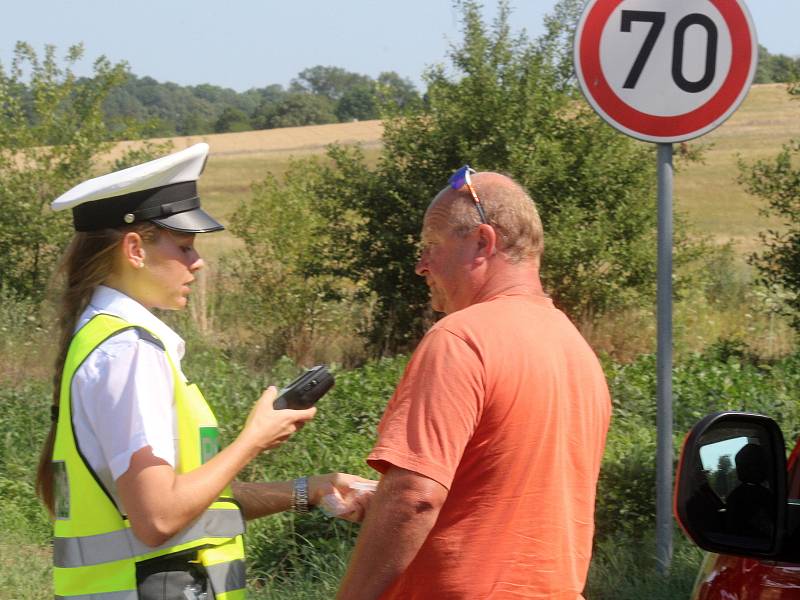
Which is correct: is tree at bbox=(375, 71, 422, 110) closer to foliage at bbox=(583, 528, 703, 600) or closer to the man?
foliage at bbox=(583, 528, 703, 600)

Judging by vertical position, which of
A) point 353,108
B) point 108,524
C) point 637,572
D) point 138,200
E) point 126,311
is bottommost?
point 637,572

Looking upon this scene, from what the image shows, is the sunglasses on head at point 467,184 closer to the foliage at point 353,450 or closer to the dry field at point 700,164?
A: the foliage at point 353,450

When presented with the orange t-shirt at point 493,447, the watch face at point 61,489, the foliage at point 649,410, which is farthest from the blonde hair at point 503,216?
the foliage at point 649,410

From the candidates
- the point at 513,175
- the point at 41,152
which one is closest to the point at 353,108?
the point at 41,152

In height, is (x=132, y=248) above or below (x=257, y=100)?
below

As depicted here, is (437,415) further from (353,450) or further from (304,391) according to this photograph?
(353,450)

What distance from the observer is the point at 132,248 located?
8.32ft

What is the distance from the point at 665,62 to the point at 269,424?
101 inches

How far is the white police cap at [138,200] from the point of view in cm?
253

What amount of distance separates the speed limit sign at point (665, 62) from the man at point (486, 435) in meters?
2.16

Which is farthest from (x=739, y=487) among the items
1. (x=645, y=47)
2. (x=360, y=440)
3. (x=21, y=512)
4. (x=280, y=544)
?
(x=21, y=512)

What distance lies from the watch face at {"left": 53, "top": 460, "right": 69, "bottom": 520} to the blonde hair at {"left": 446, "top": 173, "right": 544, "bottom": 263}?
0.98 m

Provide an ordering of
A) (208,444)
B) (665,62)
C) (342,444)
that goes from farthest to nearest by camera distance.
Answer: (342,444) < (665,62) < (208,444)

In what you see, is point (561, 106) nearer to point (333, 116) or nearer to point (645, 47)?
point (645, 47)
